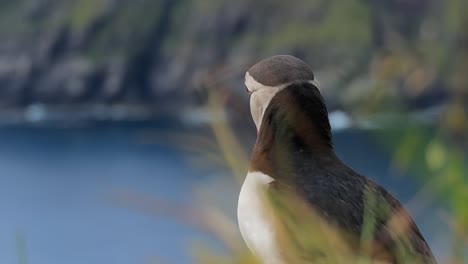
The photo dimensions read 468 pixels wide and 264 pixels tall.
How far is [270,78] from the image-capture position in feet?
8.14

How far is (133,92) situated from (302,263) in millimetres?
105262

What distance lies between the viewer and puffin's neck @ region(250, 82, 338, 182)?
2436mm

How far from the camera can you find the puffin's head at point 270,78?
2477 millimetres

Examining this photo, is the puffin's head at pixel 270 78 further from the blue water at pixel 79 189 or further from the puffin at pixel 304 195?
the blue water at pixel 79 189

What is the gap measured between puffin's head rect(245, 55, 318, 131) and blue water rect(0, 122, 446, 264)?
146 ft

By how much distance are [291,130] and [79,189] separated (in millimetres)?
79099

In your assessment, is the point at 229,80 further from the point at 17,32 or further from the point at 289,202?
the point at 17,32

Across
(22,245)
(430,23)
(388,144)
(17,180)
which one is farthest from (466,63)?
(17,180)

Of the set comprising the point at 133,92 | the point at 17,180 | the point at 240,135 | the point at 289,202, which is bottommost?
the point at 289,202

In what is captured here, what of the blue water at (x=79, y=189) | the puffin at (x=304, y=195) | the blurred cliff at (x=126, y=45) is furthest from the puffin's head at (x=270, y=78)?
the blurred cliff at (x=126, y=45)

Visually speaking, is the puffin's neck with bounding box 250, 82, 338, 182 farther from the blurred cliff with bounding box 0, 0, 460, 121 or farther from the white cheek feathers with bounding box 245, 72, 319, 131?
the blurred cliff with bounding box 0, 0, 460, 121

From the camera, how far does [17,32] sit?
106812mm

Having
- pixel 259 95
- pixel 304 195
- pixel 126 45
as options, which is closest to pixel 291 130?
pixel 259 95

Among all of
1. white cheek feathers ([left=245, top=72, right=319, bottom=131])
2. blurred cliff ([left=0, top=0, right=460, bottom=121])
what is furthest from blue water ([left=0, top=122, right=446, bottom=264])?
white cheek feathers ([left=245, top=72, right=319, bottom=131])
